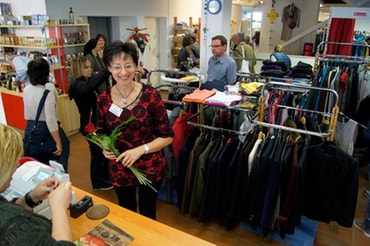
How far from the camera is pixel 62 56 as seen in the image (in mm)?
5020

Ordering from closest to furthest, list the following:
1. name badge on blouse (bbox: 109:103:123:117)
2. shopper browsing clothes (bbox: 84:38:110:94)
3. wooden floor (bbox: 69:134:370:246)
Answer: name badge on blouse (bbox: 109:103:123:117)
wooden floor (bbox: 69:134:370:246)
shopper browsing clothes (bbox: 84:38:110:94)

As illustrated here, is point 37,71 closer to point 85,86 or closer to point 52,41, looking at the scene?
point 85,86

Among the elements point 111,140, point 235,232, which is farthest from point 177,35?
point 111,140

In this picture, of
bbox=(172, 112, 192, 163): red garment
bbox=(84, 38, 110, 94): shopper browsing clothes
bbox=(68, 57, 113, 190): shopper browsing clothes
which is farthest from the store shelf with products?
bbox=(172, 112, 192, 163): red garment

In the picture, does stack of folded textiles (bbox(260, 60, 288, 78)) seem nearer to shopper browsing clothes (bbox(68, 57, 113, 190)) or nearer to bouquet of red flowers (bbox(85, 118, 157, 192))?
shopper browsing clothes (bbox(68, 57, 113, 190))

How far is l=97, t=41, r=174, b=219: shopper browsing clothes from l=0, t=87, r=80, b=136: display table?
A: 10.9ft

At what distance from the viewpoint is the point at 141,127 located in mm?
1854

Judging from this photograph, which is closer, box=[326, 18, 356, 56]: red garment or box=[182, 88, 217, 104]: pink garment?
box=[182, 88, 217, 104]: pink garment

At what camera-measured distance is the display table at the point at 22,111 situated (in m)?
4.92

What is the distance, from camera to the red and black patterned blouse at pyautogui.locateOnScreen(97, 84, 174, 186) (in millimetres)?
1825

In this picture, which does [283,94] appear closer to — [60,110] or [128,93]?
[128,93]

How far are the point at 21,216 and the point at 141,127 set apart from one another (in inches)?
40.8

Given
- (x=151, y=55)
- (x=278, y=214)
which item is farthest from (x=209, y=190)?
(x=151, y=55)

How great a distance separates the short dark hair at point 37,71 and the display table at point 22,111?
241cm
